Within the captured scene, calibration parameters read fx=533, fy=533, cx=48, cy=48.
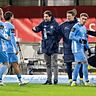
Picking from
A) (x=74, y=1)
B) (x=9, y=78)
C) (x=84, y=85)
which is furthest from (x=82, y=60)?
(x=74, y=1)

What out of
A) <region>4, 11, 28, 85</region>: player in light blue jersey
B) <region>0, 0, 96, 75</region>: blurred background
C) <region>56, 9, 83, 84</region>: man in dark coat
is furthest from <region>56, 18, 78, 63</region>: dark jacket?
<region>0, 0, 96, 75</region>: blurred background

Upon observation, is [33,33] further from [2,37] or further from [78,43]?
[2,37]

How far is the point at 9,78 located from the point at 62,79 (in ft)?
5.04

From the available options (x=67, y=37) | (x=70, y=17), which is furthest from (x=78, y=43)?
(x=70, y=17)

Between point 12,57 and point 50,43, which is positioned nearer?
point 12,57

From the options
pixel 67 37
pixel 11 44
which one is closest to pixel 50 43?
pixel 67 37

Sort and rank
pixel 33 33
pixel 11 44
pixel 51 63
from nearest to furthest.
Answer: pixel 11 44, pixel 51 63, pixel 33 33

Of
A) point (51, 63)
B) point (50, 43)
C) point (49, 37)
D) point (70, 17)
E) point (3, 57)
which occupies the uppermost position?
point (70, 17)

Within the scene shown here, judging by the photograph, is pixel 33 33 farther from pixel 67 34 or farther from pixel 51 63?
pixel 67 34

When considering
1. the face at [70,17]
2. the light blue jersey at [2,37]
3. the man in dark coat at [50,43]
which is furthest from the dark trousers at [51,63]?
the light blue jersey at [2,37]

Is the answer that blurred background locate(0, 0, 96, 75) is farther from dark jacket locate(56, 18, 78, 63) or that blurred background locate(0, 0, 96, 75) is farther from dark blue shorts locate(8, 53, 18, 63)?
dark blue shorts locate(8, 53, 18, 63)

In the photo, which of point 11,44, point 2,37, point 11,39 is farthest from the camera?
point 11,44

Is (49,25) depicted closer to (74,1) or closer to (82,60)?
(82,60)

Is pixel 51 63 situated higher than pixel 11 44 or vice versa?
pixel 11 44
